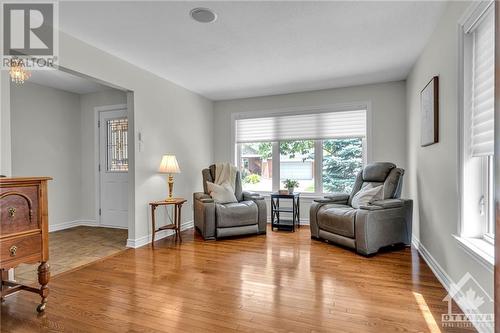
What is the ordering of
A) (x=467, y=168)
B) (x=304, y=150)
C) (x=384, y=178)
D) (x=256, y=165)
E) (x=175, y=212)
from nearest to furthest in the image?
1. (x=467, y=168)
2. (x=384, y=178)
3. (x=175, y=212)
4. (x=304, y=150)
5. (x=256, y=165)

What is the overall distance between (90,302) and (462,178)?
297 cm

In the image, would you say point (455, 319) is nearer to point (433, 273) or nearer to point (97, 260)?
point (433, 273)

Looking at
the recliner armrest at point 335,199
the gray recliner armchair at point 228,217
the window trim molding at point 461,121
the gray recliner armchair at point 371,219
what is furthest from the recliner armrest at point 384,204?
the gray recliner armchair at point 228,217

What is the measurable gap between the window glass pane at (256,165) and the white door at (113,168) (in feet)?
6.99

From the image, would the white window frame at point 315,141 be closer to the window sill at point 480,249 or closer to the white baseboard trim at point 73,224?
the window sill at point 480,249

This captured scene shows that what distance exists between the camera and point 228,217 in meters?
3.89

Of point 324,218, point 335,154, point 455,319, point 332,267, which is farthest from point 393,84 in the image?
point 455,319

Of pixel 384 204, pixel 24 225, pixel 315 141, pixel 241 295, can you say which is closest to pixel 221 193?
pixel 315 141

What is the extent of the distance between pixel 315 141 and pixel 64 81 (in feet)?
13.7

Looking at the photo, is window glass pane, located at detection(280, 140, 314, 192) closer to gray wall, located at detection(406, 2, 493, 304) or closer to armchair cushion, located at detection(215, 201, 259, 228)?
armchair cushion, located at detection(215, 201, 259, 228)

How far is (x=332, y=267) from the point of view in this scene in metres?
2.80

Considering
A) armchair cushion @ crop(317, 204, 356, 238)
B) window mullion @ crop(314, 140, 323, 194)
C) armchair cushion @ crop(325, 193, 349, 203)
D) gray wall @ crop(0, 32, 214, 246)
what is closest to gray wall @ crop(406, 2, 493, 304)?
armchair cushion @ crop(317, 204, 356, 238)

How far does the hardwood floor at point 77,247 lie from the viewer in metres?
2.81

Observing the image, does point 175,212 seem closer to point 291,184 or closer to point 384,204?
point 291,184
